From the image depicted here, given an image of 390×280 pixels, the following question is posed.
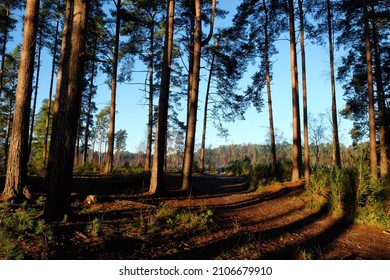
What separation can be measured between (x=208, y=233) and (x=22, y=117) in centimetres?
551

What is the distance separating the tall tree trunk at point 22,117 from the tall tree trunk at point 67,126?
189 cm

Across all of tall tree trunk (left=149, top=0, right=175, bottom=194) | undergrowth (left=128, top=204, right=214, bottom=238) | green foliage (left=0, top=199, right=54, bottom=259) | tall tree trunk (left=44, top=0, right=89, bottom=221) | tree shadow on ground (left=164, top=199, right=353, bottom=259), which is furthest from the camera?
tall tree trunk (left=149, top=0, right=175, bottom=194)

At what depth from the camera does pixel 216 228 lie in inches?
204

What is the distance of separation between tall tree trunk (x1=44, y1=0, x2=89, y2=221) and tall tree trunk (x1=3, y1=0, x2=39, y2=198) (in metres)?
1.89

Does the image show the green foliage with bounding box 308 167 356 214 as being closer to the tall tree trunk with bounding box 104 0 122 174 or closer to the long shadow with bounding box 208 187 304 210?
the long shadow with bounding box 208 187 304 210

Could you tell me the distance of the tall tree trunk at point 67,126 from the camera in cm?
491

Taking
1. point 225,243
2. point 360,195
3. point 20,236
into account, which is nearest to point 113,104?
point 20,236

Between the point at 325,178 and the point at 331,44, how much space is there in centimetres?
1110

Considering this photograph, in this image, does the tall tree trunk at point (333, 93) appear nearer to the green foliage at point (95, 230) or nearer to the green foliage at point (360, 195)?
the green foliage at point (360, 195)

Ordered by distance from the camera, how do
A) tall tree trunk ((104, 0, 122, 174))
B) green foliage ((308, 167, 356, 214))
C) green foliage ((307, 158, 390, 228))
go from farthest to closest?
tall tree trunk ((104, 0, 122, 174))
green foliage ((308, 167, 356, 214))
green foliage ((307, 158, 390, 228))

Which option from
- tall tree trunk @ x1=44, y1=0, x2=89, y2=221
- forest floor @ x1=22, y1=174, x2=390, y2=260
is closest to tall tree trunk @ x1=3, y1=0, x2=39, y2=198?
forest floor @ x1=22, y1=174, x2=390, y2=260

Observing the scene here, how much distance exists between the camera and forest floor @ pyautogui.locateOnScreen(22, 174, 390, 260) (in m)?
3.89

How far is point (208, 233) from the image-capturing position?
4.86 metres

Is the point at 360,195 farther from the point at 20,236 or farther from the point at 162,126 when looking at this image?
the point at 20,236
